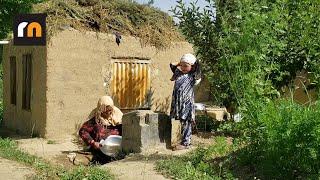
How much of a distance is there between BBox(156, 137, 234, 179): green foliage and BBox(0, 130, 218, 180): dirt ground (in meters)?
0.17

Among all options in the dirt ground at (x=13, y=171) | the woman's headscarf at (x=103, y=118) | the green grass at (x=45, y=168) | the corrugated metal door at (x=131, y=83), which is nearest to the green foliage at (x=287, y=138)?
the green grass at (x=45, y=168)

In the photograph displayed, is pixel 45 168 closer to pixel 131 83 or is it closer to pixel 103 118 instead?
pixel 103 118

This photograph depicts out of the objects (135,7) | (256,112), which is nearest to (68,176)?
(256,112)

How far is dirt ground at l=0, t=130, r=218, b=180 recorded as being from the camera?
6.26 metres

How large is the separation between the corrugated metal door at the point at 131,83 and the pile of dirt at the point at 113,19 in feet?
1.80

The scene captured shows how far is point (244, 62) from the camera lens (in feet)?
20.2

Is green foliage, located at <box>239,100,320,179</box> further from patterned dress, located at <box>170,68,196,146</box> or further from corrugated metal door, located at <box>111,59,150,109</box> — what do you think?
corrugated metal door, located at <box>111,59,150,109</box>

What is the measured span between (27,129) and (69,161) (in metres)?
2.11

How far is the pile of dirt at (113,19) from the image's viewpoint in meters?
9.69

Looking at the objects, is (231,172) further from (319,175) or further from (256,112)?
(319,175)

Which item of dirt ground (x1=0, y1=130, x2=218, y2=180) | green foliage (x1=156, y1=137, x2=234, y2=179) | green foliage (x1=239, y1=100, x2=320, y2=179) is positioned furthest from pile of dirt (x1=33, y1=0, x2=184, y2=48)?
green foliage (x1=239, y1=100, x2=320, y2=179)

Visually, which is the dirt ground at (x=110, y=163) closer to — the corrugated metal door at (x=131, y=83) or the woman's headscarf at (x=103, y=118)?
the woman's headscarf at (x=103, y=118)

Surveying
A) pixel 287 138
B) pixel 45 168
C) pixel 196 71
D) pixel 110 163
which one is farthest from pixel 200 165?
pixel 196 71

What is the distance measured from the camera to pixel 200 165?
6.06 m
